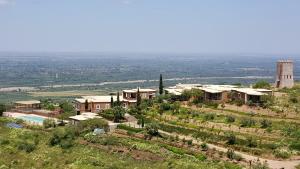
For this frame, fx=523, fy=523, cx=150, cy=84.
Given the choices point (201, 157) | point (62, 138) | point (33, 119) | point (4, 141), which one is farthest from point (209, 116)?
point (33, 119)

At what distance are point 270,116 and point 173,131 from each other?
9.46 metres

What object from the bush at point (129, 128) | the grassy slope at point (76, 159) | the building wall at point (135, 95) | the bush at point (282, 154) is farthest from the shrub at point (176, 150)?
the building wall at point (135, 95)

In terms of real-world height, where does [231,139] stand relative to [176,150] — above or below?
above

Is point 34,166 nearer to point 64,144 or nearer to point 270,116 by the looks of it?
point 64,144

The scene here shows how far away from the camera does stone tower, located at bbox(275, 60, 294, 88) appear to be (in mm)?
63469

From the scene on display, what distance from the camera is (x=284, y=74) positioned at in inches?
2514

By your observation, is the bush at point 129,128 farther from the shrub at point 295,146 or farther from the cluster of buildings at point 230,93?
the shrub at point 295,146

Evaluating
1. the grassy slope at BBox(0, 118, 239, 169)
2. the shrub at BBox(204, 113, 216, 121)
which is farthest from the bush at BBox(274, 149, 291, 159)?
the shrub at BBox(204, 113, 216, 121)

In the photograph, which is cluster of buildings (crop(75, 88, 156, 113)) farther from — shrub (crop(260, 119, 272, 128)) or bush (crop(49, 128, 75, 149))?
shrub (crop(260, 119, 272, 128))

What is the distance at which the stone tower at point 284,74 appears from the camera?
63.5 metres

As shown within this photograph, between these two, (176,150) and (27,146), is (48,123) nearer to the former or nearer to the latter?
(27,146)

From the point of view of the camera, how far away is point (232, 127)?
48.5 meters

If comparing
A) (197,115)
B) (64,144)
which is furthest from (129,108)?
(64,144)

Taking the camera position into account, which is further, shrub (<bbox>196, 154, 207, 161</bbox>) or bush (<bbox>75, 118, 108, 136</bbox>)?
bush (<bbox>75, 118, 108, 136</bbox>)
